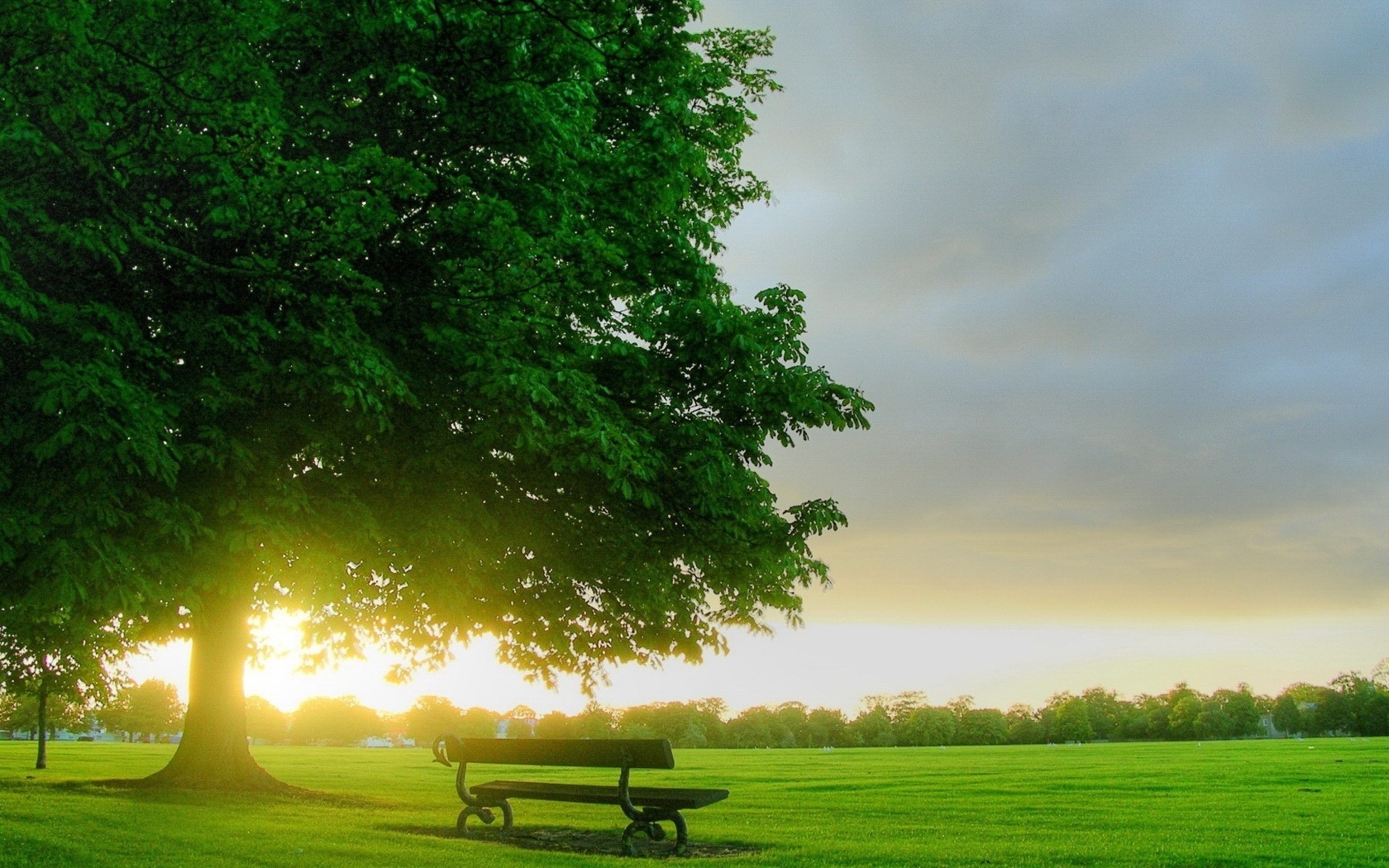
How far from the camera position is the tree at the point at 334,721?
110312 millimetres

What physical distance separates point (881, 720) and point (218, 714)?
81.1 metres

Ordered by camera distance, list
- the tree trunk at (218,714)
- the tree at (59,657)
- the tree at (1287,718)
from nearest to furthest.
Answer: the tree trunk at (218,714) < the tree at (59,657) < the tree at (1287,718)

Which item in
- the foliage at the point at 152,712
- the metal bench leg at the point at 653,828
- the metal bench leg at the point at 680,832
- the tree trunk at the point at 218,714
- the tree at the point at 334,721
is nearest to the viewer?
the metal bench leg at the point at 653,828

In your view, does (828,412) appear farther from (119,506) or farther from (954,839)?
(119,506)

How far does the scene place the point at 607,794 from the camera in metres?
12.8

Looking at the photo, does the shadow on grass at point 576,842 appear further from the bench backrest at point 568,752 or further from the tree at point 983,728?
the tree at point 983,728

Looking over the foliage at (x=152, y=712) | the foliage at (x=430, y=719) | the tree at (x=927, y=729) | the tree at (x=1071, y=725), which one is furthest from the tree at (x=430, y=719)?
the tree at (x=1071, y=725)

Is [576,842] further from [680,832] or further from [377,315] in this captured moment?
[377,315]

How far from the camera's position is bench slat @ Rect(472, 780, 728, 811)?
12062 millimetres

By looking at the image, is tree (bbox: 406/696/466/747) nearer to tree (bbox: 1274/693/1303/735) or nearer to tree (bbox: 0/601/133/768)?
tree (bbox: 0/601/133/768)

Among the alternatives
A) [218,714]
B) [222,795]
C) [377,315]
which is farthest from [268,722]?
[377,315]

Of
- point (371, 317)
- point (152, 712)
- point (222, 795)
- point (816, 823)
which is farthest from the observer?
point (152, 712)

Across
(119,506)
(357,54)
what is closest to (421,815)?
(119,506)

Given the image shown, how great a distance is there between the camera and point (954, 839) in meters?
14.5
